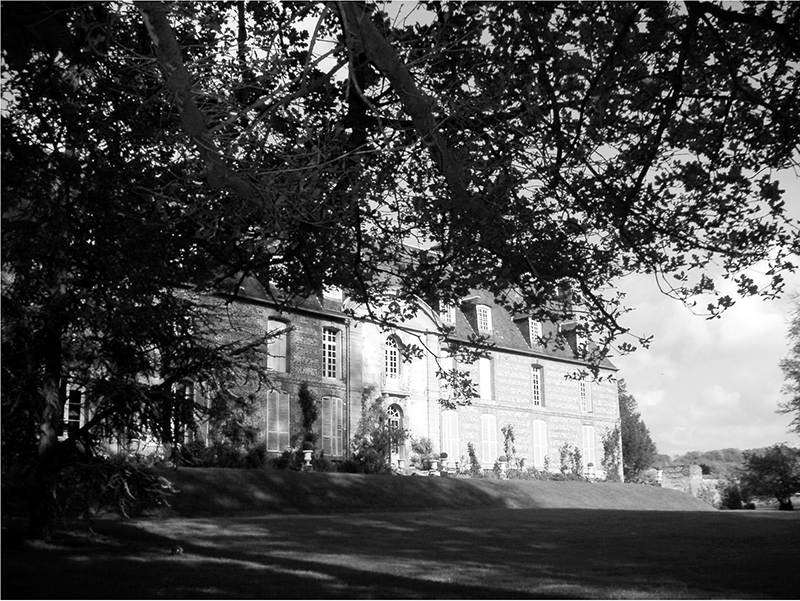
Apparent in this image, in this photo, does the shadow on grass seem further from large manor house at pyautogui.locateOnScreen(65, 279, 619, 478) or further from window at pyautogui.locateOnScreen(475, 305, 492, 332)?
window at pyautogui.locateOnScreen(475, 305, 492, 332)

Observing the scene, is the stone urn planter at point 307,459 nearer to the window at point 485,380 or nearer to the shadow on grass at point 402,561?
the shadow on grass at point 402,561

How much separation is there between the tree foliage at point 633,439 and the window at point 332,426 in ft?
103

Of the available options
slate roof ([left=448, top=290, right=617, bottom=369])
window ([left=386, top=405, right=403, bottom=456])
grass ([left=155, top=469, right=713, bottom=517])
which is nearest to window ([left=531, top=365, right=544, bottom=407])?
slate roof ([left=448, top=290, right=617, bottom=369])

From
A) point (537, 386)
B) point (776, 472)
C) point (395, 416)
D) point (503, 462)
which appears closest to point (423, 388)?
point (395, 416)

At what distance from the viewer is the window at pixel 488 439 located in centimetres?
3750

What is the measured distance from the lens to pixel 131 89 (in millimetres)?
9227

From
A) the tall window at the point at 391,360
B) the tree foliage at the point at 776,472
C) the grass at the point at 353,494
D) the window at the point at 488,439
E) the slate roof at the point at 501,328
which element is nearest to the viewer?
the grass at the point at 353,494

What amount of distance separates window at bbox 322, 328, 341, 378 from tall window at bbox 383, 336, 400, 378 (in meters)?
2.72

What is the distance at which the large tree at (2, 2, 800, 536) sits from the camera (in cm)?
771

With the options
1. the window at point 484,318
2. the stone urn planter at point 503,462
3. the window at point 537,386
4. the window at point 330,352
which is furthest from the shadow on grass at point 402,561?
the window at point 537,386

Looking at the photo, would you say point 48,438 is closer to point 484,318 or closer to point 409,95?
point 409,95

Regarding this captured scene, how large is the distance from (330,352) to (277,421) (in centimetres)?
382

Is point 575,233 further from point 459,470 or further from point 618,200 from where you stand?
point 459,470

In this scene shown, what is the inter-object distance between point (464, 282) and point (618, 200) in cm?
206
